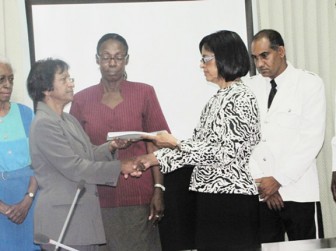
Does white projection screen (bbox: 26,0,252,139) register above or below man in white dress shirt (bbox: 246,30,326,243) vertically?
above

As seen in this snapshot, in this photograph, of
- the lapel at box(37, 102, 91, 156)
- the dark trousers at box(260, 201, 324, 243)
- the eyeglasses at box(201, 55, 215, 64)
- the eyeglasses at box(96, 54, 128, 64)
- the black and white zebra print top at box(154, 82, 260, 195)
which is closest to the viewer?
the black and white zebra print top at box(154, 82, 260, 195)

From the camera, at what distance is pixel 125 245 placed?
3.21m

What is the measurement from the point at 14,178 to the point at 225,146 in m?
1.46

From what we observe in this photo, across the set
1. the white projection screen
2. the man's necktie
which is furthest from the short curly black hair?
the man's necktie

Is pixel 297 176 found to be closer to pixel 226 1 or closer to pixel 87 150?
pixel 87 150

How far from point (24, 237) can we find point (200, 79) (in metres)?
1.64

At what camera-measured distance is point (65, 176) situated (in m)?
2.87

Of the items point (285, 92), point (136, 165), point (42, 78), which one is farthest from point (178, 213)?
point (42, 78)

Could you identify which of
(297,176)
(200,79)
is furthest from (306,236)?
(200,79)

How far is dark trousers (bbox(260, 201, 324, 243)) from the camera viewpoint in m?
3.25

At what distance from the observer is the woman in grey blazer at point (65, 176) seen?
2795mm

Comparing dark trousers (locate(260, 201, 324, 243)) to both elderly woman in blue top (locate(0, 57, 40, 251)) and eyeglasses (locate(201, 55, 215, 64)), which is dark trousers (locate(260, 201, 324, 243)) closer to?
eyeglasses (locate(201, 55, 215, 64))

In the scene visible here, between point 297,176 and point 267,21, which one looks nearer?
point 297,176

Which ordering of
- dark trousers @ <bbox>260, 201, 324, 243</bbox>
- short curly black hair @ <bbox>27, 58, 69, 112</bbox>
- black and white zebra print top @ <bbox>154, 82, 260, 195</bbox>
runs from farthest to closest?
1. dark trousers @ <bbox>260, 201, 324, 243</bbox>
2. short curly black hair @ <bbox>27, 58, 69, 112</bbox>
3. black and white zebra print top @ <bbox>154, 82, 260, 195</bbox>
